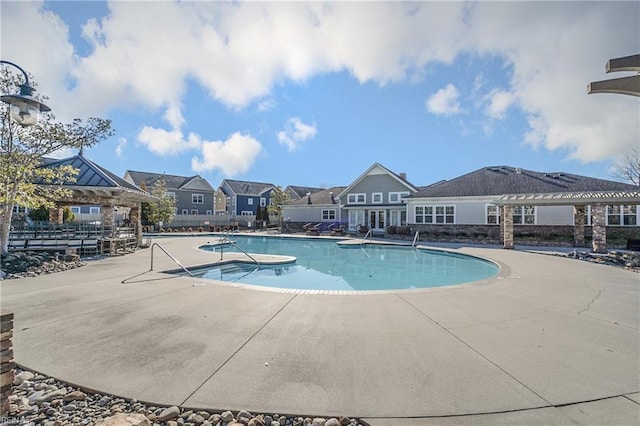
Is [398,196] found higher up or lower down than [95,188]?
higher up

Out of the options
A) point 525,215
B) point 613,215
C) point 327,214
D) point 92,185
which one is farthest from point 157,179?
point 613,215

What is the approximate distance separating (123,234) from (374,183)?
70.7 feet

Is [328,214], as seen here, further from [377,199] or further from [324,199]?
[377,199]

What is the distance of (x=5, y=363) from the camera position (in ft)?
8.02

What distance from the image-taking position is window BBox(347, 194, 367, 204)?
2972 cm

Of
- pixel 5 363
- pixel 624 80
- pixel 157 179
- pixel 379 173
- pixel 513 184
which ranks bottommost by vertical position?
pixel 5 363

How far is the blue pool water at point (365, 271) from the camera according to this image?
32.2 feet

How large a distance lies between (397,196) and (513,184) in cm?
934

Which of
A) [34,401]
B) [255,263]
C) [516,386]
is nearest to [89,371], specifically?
[34,401]

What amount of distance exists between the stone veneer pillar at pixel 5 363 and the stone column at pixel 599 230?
20.0m

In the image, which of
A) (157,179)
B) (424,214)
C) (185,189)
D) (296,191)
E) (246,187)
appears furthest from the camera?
(296,191)

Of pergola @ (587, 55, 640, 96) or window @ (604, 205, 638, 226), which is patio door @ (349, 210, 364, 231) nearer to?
window @ (604, 205, 638, 226)

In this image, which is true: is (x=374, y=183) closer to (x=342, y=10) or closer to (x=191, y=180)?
(x=342, y=10)

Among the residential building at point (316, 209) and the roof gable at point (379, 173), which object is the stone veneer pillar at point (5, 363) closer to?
the roof gable at point (379, 173)
